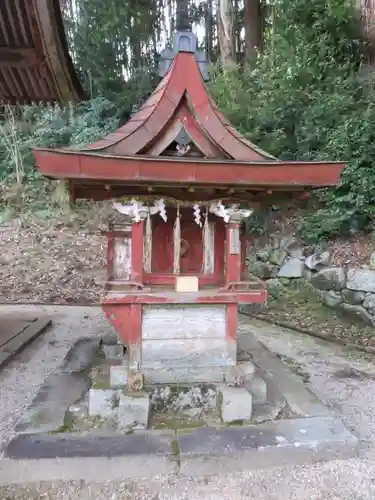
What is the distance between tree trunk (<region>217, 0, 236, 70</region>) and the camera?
10.7 m

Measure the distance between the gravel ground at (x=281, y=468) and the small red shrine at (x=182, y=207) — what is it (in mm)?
915

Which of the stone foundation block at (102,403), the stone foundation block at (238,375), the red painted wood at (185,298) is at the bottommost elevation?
the stone foundation block at (102,403)

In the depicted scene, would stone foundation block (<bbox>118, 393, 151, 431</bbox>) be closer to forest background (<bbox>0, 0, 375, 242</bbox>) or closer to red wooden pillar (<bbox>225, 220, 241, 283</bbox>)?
red wooden pillar (<bbox>225, 220, 241, 283</bbox>)

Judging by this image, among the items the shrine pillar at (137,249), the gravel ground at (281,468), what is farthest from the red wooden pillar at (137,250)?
the gravel ground at (281,468)

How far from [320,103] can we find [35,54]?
5.97 metres

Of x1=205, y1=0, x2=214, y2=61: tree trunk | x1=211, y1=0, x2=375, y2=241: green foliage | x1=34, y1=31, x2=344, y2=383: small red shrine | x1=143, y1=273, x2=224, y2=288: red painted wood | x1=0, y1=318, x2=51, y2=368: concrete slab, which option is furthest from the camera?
x1=205, y1=0, x2=214, y2=61: tree trunk

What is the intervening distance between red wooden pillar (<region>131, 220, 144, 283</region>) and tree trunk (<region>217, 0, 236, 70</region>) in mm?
8688

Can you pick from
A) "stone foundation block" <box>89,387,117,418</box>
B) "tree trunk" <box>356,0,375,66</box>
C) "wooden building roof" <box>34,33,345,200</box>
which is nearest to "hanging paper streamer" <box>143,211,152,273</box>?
"wooden building roof" <box>34,33,345,200</box>

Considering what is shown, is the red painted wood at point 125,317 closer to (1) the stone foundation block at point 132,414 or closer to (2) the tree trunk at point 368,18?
(1) the stone foundation block at point 132,414

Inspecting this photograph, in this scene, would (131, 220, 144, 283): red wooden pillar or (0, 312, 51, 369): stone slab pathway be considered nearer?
(131, 220, 144, 283): red wooden pillar

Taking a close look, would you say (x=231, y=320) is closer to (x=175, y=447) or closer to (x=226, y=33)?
(x=175, y=447)

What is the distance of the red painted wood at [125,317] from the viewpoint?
3176mm

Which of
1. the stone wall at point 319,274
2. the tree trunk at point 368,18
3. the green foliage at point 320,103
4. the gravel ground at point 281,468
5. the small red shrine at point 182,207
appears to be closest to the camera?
the gravel ground at point 281,468

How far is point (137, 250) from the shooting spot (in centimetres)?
317
